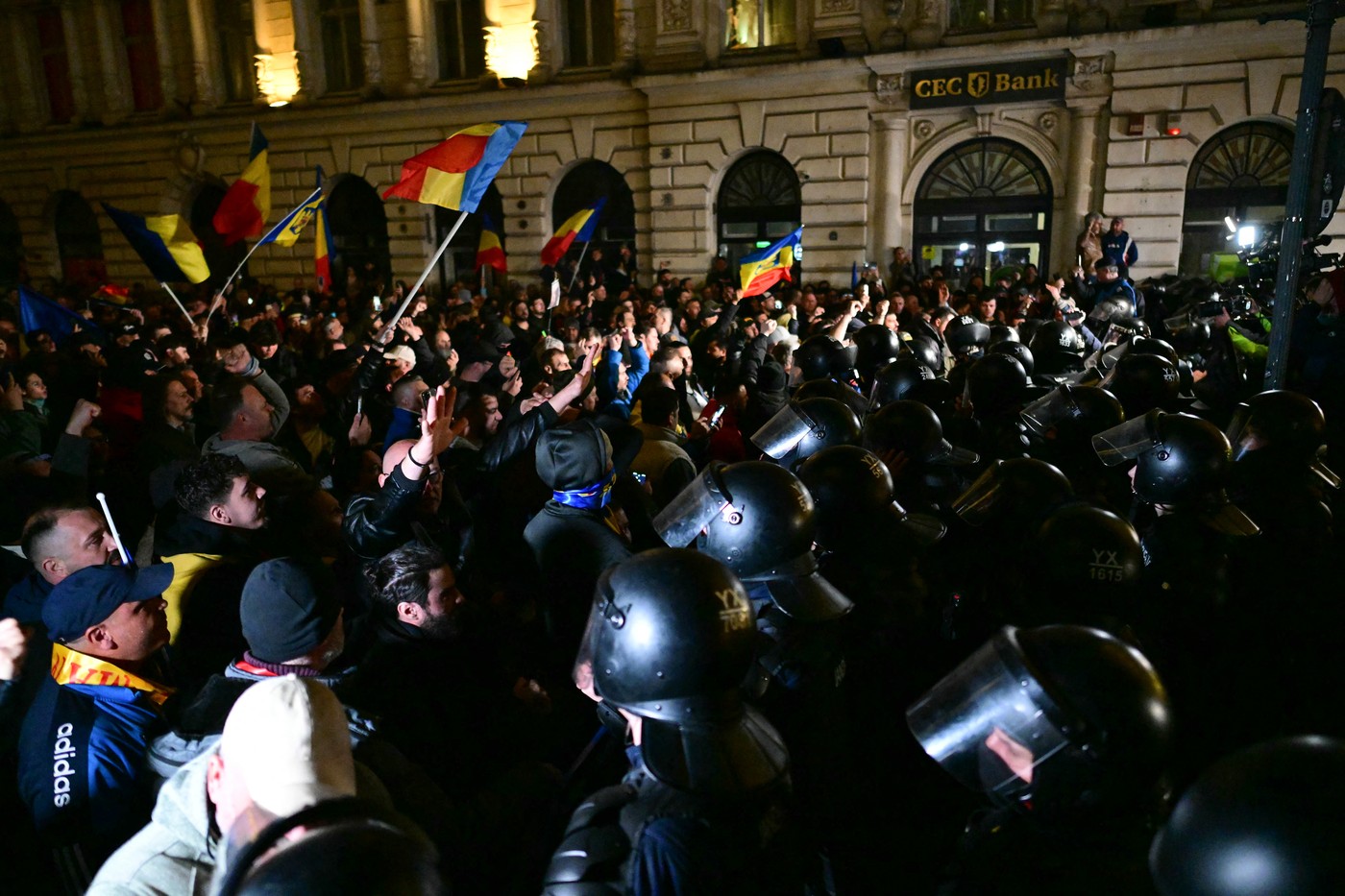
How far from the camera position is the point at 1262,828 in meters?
1.15

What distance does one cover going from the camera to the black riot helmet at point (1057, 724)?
5.36 ft

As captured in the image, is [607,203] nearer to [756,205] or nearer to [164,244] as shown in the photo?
[756,205]

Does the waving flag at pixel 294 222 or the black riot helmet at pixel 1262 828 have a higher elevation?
the waving flag at pixel 294 222

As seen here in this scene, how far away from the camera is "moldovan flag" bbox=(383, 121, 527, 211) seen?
7.24m

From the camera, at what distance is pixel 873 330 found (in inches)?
279

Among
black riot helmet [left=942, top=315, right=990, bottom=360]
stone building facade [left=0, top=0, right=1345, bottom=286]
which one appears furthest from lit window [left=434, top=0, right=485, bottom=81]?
black riot helmet [left=942, top=315, right=990, bottom=360]

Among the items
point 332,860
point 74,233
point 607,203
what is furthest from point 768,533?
point 74,233

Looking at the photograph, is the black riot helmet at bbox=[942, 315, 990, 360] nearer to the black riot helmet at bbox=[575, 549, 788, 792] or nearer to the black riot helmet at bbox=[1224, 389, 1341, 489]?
the black riot helmet at bbox=[1224, 389, 1341, 489]

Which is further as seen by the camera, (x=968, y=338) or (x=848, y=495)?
(x=968, y=338)

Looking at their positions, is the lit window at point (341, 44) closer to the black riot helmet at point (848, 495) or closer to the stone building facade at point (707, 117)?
the stone building facade at point (707, 117)

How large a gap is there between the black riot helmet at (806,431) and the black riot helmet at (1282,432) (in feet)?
5.97

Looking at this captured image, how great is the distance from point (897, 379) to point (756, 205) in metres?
12.3

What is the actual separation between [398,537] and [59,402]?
4.78 m

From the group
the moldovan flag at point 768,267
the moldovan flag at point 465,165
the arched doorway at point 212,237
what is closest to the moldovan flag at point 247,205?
the moldovan flag at point 465,165
